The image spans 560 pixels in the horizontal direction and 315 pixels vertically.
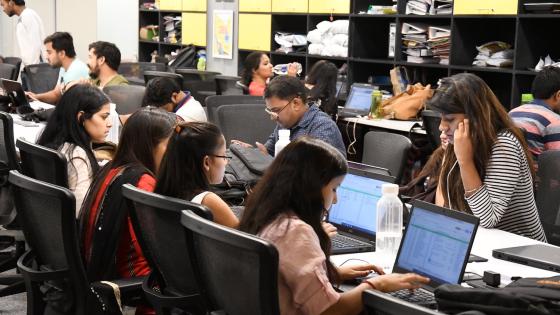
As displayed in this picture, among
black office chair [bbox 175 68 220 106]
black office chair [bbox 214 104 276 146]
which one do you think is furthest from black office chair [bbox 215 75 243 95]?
black office chair [bbox 214 104 276 146]

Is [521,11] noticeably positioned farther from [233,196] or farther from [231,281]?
[231,281]

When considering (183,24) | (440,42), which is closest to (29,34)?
(183,24)

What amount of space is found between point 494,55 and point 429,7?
76cm

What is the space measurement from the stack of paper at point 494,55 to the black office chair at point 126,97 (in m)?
2.54

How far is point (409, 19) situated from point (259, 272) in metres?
5.70

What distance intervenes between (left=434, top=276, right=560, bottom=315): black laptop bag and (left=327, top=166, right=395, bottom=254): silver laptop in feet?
2.87

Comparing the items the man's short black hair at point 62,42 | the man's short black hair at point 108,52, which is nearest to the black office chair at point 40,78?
the man's short black hair at point 62,42

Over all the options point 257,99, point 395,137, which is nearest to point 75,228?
point 395,137

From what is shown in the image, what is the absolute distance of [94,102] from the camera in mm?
3818

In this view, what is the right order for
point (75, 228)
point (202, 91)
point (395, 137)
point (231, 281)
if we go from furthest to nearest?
1. point (202, 91)
2. point (395, 137)
3. point (75, 228)
4. point (231, 281)

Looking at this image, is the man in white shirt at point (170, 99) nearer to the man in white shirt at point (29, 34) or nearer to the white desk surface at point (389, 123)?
the white desk surface at point (389, 123)

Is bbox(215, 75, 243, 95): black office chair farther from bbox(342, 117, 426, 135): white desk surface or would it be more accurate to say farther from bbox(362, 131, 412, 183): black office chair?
bbox(362, 131, 412, 183): black office chair

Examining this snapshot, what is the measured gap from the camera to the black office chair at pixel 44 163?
332 centimetres

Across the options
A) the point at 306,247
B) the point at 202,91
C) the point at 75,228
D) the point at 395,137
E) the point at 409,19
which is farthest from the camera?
the point at 202,91
